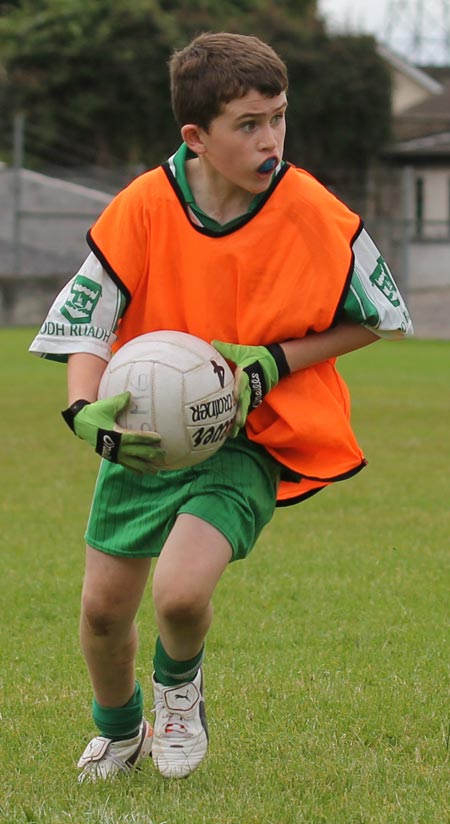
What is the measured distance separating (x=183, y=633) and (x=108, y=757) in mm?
527

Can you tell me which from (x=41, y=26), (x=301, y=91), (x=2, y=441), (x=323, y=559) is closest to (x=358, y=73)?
(x=301, y=91)

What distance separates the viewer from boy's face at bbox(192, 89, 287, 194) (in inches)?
150

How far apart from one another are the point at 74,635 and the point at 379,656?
1261mm

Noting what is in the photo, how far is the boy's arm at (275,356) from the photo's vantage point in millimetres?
3826

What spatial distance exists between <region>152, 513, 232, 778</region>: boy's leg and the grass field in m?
0.11

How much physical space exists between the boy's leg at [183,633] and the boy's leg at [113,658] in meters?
0.14

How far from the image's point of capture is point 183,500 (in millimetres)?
3939

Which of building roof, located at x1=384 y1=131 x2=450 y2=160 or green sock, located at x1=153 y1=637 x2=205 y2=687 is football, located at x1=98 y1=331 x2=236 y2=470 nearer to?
green sock, located at x1=153 y1=637 x2=205 y2=687

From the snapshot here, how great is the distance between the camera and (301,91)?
44.5 m

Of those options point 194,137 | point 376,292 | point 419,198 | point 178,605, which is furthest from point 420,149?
point 178,605

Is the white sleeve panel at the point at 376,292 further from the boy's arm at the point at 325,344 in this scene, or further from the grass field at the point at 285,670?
the grass field at the point at 285,670

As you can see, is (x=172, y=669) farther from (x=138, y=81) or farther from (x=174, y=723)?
(x=138, y=81)

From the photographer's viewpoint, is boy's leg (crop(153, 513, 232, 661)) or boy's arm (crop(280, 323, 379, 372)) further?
boy's arm (crop(280, 323, 379, 372))

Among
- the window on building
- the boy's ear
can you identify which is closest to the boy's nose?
the boy's ear
